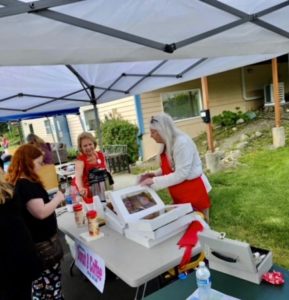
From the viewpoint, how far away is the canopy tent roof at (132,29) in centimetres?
167

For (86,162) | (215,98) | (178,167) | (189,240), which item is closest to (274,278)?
(189,240)

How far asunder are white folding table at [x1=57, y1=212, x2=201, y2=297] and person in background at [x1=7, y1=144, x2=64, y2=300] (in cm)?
29

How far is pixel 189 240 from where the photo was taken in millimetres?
1976

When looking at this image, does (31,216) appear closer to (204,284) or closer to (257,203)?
(204,284)

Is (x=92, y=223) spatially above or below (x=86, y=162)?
below

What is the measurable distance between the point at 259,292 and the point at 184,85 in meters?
9.77

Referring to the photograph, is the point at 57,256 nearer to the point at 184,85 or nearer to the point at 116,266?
the point at 116,266

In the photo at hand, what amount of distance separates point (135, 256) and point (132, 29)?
4.92ft

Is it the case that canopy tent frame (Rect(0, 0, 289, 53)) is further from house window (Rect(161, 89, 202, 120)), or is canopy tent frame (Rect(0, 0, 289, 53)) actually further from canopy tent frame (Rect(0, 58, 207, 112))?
house window (Rect(161, 89, 202, 120))

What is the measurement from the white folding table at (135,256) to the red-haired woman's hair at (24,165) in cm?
64

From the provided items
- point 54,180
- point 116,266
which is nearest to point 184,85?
point 54,180

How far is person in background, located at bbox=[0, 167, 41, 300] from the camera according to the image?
5.91 ft

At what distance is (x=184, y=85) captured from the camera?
10.6m

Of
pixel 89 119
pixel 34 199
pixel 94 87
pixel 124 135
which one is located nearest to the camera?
pixel 34 199
